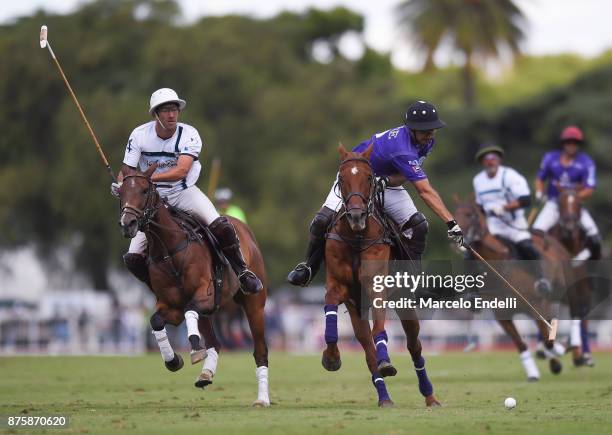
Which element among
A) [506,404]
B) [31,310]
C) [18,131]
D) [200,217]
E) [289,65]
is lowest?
[506,404]

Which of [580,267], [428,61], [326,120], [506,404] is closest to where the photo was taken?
[506,404]

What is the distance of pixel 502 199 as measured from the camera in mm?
18406

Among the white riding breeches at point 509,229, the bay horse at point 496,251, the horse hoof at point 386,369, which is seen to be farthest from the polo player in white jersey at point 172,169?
the white riding breeches at point 509,229

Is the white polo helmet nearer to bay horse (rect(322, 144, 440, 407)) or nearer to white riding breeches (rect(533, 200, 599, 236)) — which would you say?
bay horse (rect(322, 144, 440, 407))

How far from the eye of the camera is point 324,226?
42.2ft

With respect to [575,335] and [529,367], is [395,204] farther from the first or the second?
[575,335]

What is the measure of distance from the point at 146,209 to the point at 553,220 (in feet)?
31.5

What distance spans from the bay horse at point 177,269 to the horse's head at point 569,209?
7905 millimetres

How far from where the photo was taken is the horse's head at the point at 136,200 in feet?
39.3

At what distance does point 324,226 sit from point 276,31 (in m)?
36.9

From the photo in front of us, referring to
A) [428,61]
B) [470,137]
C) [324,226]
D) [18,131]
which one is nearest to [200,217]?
[324,226]

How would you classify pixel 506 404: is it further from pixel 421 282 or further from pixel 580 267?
pixel 580 267

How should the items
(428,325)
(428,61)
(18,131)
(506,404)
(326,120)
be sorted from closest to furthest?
1. (506,404)
2. (428,325)
3. (18,131)
4. (326,120)
5. (428,61)

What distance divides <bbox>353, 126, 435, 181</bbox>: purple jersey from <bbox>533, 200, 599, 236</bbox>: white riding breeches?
741 cm
